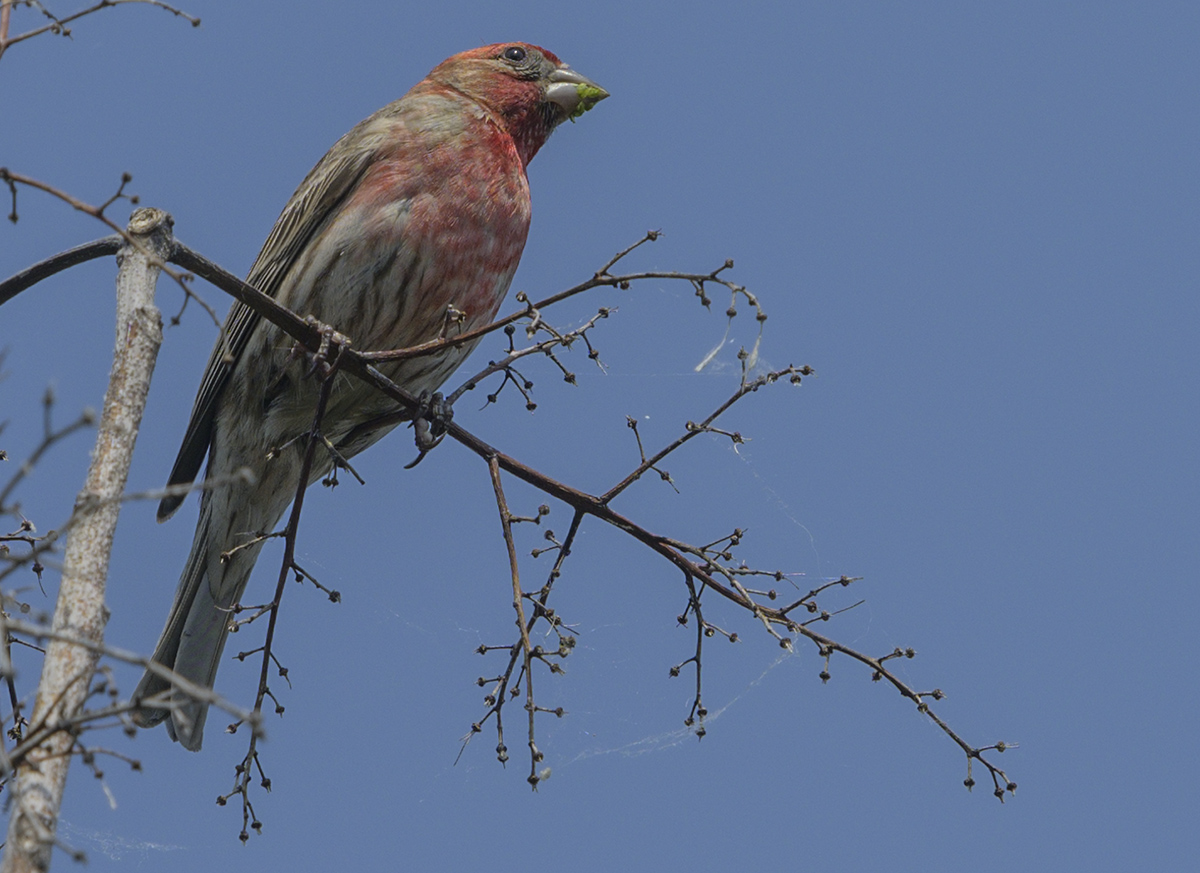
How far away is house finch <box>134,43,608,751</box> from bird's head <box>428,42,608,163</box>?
0.40m

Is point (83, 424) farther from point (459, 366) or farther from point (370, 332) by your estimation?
point (459, 366)

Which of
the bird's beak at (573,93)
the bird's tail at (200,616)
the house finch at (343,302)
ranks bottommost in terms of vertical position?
the bird's tail at (200,616)

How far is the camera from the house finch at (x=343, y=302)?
5.51m

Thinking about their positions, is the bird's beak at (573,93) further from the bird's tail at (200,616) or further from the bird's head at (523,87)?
the bird's tail at (200,616)

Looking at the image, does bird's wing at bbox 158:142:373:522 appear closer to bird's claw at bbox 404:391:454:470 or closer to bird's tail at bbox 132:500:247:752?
bird's tail at bbox 132:500:247:752

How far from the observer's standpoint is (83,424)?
7.02 ft

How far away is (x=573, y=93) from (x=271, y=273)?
1.79 metres

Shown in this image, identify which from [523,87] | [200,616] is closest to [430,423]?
[200,616]

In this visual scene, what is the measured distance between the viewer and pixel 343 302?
18.1 ft

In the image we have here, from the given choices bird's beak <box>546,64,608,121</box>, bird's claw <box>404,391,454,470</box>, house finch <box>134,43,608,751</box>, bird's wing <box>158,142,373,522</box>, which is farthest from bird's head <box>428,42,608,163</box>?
bird's claw <box>404,391,454,470</box>

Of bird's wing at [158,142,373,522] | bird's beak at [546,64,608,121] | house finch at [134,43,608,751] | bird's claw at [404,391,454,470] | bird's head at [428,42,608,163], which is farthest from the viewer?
bird's beak at [546,64,608,121]

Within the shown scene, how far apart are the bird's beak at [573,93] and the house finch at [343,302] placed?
642 millimetres

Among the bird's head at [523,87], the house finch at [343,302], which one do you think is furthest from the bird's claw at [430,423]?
the bird's head at [523,87]

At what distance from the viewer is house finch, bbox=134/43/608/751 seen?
5.51m
